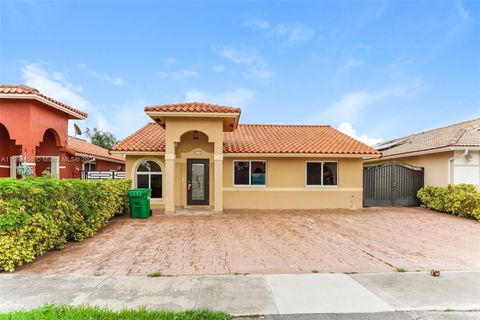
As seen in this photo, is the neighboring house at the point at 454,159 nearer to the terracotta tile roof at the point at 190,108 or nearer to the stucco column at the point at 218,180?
the terracotta tile roof at the point at 190,108

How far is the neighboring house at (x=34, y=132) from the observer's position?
1145 cm

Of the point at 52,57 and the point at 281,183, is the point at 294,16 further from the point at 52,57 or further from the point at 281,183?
the point at 52,57

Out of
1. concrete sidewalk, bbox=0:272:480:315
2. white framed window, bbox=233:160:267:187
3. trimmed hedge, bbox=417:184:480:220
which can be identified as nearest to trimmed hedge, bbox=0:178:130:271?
concrete sidewalk, bbox=0:272:480:315

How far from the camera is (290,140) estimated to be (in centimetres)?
1656

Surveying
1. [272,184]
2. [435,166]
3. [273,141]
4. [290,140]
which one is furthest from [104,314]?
[435,166]

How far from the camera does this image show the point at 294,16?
13.6m

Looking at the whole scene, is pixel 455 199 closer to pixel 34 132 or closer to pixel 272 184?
pixel 272 184

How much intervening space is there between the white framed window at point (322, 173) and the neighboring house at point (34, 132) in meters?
12.8

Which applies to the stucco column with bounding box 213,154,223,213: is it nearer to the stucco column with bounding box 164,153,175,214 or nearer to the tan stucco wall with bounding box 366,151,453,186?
the stucco column with bounding box 164,153,175,214

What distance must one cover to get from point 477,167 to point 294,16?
41.3 feet

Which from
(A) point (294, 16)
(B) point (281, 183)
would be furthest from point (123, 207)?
(A) point (294, 16)

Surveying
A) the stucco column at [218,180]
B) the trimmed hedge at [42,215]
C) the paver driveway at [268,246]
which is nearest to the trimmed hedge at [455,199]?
the paver driveway at [268,246]

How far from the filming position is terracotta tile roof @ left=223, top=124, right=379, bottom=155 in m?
15.0

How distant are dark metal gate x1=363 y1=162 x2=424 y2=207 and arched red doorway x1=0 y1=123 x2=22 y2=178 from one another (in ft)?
59.9
